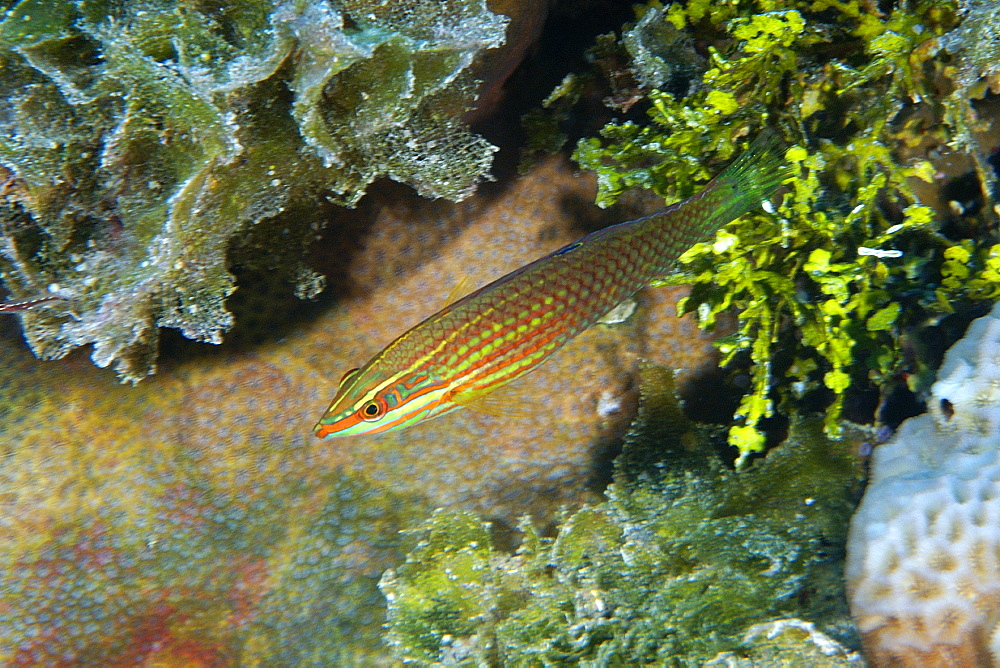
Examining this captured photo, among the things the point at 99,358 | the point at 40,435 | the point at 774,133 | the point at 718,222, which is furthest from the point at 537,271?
the point at 40,435

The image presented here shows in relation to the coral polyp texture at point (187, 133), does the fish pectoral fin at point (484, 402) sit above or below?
below

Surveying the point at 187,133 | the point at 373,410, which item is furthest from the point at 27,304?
the point at 373,410

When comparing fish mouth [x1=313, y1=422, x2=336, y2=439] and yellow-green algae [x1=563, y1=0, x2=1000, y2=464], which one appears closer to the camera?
fish mouth [x1=313, y1=422, x2=336, y2=439]

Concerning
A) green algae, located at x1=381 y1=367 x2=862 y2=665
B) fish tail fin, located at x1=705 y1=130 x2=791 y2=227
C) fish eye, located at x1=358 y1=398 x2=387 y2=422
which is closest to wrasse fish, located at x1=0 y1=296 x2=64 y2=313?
fish eye, located at x1=358 y1=398 x2=387 y2=422

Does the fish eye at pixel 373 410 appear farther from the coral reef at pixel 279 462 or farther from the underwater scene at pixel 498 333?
the coral reef at pixel 279 462

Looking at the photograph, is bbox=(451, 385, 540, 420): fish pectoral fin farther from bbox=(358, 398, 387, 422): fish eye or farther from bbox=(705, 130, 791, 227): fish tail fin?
bbox=(705, 130, 791, 227): fish tail fin

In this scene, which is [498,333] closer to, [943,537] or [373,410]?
[373,410]

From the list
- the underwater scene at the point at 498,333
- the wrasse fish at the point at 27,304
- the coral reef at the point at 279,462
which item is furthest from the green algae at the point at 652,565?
the wrasse fish at the point at 27,304
